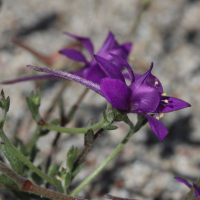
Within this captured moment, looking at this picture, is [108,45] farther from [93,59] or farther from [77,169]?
[77,169]

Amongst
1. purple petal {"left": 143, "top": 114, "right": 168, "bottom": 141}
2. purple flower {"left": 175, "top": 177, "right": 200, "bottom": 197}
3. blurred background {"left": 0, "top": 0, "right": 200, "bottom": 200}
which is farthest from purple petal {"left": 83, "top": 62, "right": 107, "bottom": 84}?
blurred background {"left": 0, "top": 0, "right": 200, "bottom": 200}

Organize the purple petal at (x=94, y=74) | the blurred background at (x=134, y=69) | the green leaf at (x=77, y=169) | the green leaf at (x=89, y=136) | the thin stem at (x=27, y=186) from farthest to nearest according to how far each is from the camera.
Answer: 1. the blurred background at (x=134, y=69)
2. the purple petal at (x=94, y=74)
3. the green leaf at (x=77, y=169)
4. the green leaf at (x=89, y=136)
5. the thin stem at (x=27, y=186)

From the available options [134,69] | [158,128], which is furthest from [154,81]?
[134,69]

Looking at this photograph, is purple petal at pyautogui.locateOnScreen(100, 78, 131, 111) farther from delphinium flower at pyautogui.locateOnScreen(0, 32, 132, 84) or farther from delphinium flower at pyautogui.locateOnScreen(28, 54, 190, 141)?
delphinium flower at pyautogui.locateOnScreen(0, 32, 132, 84)

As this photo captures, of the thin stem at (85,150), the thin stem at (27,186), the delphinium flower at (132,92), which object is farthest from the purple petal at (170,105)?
the thin stem at (27,186)

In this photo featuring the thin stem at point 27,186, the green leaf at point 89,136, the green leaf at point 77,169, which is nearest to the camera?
the thin stem at point 27,186

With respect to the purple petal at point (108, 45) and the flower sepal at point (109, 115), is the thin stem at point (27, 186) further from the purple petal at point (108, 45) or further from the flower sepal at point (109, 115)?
the purple petal at point (108, 45)

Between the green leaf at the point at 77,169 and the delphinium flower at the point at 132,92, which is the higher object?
the delphinium flower at the point at 132,92
